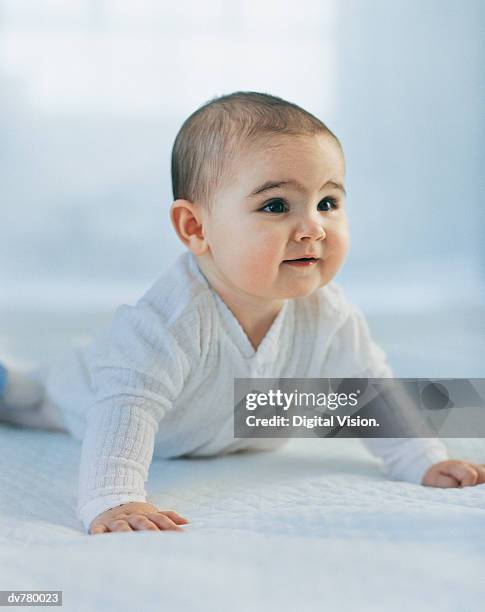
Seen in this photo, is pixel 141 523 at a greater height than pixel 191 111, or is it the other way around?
pixel 191 111

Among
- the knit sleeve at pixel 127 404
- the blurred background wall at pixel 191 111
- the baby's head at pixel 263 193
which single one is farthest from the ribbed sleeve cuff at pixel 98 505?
the blurred background wall at pixel 191 111

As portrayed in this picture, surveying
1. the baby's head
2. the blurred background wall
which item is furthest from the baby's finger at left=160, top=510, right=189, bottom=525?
the blurred background wall

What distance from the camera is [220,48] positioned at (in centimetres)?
114

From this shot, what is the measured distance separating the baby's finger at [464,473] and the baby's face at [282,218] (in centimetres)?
19

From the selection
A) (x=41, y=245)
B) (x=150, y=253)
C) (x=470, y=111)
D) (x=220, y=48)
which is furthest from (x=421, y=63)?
(x=41, y=245)

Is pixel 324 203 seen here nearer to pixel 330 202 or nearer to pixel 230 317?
pixel 330 202

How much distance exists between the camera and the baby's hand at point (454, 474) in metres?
0.74

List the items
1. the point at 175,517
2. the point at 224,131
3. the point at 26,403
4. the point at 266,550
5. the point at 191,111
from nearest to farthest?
1. the point at 266,550
2. the point at 175,517
3. the point at 224,131
4. the point at 26,403
5. the point at 191,111

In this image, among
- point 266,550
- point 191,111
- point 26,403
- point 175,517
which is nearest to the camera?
point 266,550

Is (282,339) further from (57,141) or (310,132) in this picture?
(57,141)

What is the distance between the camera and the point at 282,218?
710 millimetres

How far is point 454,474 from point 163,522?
0.27 m

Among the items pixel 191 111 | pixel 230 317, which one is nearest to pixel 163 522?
pixel 230 317

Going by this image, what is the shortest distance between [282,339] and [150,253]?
421mm
